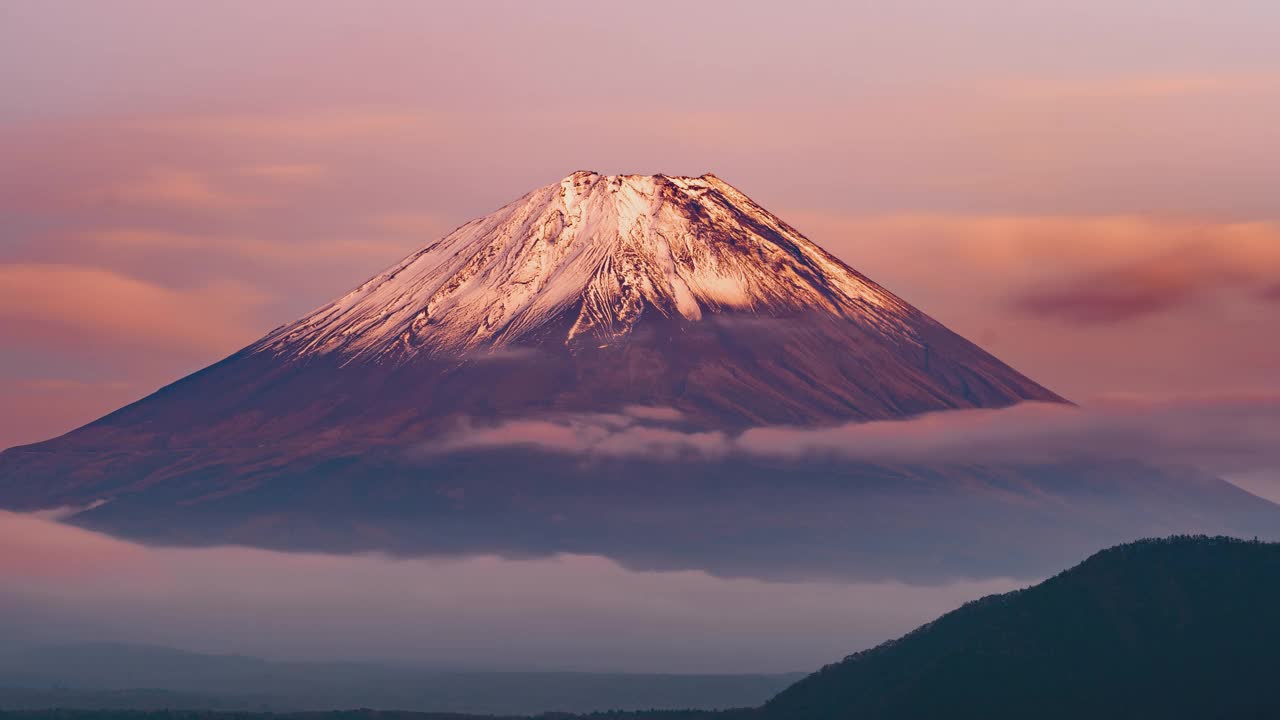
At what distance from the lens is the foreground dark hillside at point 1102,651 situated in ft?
433

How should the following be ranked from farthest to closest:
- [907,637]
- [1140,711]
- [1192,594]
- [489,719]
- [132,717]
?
[132,717], [489,719], [907,637], [1192,594], [1140,711]

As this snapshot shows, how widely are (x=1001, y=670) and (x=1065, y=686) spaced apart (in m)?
4.22

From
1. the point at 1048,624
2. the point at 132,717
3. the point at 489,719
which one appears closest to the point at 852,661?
the point at 1048,624

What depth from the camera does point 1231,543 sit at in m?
145

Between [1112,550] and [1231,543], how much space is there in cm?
763

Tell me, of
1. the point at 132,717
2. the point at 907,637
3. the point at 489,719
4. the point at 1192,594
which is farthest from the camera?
the point at 132,717

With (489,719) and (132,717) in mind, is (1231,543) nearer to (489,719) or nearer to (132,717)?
(489,719)

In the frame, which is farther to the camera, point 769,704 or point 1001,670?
point 769,704

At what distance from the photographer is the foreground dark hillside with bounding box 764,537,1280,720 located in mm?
131875

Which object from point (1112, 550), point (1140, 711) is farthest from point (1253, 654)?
point (1112, 550)

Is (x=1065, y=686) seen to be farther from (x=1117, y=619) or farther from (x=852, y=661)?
(x=852, y=661)

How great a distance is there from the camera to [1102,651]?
138m

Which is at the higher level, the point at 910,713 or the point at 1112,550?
the point at 1112,550

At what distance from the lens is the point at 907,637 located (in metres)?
150
